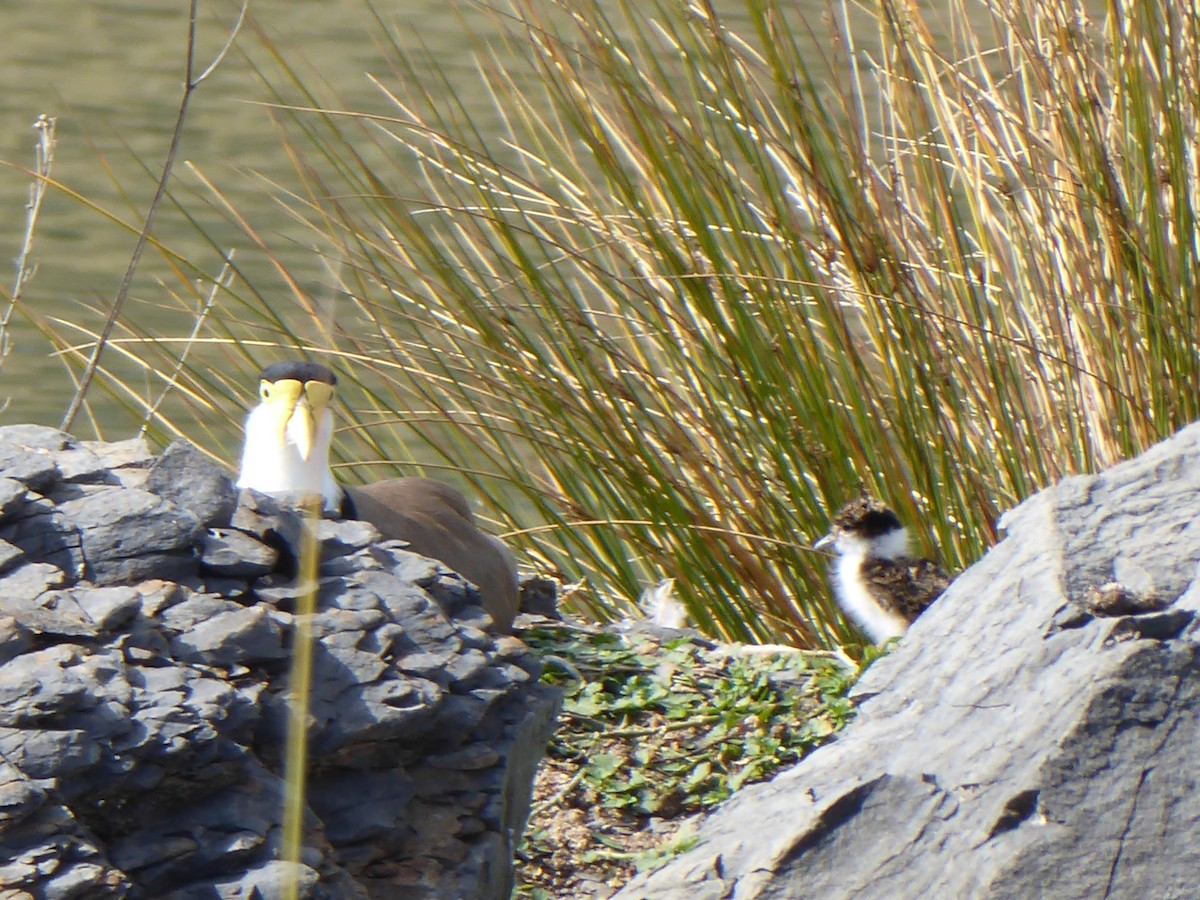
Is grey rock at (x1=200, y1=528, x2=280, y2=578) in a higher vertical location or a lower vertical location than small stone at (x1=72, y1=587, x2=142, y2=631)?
higher

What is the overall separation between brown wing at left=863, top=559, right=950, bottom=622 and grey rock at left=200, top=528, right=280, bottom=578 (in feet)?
3.68

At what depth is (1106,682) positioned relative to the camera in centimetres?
150

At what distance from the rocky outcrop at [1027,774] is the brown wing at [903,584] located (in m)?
0.80

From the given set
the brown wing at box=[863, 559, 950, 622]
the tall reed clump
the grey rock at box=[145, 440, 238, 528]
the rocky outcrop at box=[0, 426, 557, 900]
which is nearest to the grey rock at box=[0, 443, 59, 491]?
the rocky outcrop at box=[0, 426, 557, 900]

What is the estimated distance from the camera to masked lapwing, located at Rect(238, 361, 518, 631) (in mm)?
2303

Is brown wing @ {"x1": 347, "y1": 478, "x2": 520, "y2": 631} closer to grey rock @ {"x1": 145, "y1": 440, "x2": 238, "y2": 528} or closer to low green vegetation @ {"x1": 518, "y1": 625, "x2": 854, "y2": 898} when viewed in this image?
low green vegetation @ {"x1": 518, "y1": 625, "x2": 854, "y2": 898}

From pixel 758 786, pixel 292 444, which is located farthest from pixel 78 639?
pixel 292 444

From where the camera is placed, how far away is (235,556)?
1.68 m

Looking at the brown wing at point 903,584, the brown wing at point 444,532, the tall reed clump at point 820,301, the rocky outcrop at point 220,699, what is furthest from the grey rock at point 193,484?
the brown wing at point 903,584

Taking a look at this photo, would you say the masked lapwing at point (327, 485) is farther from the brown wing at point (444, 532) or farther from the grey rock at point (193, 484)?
the grey rock at point (193, 484)

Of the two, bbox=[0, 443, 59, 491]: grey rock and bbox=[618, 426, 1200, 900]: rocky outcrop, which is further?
bbox=[0, 443, 59, 491]: grey rock

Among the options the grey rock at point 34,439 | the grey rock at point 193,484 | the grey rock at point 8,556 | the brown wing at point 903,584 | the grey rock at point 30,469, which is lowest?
the brown wing at point 903,584

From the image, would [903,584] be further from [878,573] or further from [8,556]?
[8,556]

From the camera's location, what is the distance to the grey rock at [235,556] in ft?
5.49
